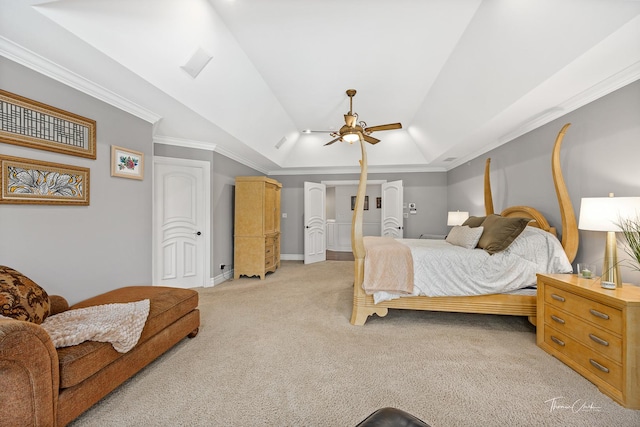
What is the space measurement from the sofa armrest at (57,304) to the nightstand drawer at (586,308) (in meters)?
3.89

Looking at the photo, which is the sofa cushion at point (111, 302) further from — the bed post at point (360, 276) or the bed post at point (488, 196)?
the bed post at point (488, 196)

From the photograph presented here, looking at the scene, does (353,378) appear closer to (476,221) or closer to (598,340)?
(598,340)

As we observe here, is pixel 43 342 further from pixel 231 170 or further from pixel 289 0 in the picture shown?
pixel 231 170

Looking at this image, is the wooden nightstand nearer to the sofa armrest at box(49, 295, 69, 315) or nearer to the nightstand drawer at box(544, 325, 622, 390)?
the nightstand drawer at box(544, 325, 622, 390)

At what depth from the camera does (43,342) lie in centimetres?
127

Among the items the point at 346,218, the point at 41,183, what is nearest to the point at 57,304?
the point at 41,183

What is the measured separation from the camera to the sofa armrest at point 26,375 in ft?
3.77

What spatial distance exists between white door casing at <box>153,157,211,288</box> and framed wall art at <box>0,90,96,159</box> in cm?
158

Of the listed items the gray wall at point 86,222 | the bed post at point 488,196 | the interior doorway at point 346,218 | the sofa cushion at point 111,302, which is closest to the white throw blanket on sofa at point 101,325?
the sofa cushion at point 111,302

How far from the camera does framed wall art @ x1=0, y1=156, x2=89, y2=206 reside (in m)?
1.90

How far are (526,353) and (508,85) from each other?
2.54 metres

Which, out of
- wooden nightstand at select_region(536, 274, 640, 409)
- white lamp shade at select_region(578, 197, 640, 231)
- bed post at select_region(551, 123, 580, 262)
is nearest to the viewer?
wooden nightstand at select_region(536, 274, 640, 409)

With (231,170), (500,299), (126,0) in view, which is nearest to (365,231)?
(231,170)

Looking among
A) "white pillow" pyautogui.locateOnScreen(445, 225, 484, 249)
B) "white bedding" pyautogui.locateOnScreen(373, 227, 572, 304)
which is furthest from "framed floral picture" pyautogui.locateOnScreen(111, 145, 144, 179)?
"white pillow" pyautogui.locateOnScreen(445, 225, 484, 249)
